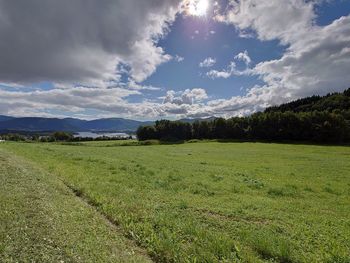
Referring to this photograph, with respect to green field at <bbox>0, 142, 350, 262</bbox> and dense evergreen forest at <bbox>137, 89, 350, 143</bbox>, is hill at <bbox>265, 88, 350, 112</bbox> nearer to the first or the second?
dense evergreen forest at <bbox>137, 89, 350, 143</bbox>

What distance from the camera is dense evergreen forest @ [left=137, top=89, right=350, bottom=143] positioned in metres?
101

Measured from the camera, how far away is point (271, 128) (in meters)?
113

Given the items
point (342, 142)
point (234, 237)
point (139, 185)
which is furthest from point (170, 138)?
point (234, 237)

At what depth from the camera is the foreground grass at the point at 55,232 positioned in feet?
26.1

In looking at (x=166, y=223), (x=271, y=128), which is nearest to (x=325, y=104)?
(x=271, y=128)

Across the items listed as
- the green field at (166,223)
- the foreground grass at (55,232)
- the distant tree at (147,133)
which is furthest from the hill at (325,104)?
the foreground grass at (55,232)

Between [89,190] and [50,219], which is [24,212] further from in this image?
[89,190]

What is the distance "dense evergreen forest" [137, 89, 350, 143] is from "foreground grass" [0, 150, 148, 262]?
105m

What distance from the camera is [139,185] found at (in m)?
18.7

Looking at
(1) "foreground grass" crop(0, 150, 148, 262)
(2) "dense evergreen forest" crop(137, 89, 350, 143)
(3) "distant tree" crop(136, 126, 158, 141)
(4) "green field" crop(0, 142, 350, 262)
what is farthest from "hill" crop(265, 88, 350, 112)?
(1) "foreground grass" crop(0, 150, 148, 262)

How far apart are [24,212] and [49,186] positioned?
5513mm

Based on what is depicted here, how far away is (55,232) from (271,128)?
112 meters

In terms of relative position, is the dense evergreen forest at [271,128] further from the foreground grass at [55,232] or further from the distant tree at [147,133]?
the foreground grass at [55,232]

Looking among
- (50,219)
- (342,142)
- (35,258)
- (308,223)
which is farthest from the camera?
(342,142)
